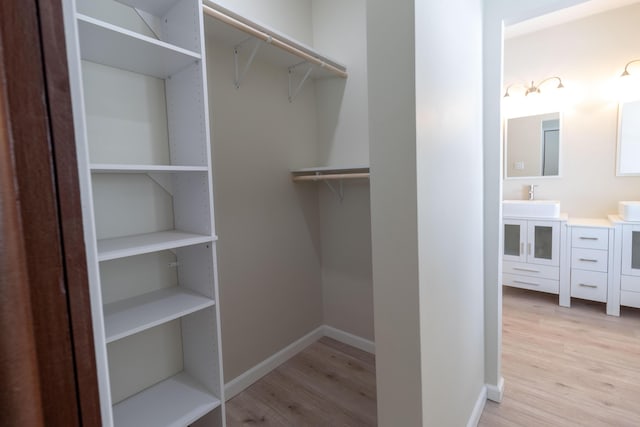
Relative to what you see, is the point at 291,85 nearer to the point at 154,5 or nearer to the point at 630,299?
the point at 154,5

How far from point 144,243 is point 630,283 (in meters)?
3.73

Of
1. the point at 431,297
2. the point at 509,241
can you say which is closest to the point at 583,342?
the point at 509,241

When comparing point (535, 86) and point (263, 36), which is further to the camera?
point (535, 86)

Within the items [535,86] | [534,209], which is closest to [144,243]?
[534,209]

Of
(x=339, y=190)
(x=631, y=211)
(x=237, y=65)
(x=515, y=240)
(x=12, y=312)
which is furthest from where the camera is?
(x=515, y=240)

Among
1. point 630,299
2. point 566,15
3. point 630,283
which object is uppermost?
point 566,15

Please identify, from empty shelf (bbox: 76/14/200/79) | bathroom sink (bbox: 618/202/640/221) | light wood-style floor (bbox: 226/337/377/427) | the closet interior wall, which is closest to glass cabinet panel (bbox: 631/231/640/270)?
bathroom sink (bbox: 618/202/640/221)

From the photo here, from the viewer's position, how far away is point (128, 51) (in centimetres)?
116

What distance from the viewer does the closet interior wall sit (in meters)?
1.93

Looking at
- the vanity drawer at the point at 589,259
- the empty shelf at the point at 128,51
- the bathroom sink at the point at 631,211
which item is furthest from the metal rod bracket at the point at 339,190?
the bathroom sink at the point at 631,211

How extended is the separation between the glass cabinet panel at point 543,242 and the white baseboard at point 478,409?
1.91 m

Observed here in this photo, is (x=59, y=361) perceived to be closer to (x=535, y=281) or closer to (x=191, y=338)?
(x=191, y=338)

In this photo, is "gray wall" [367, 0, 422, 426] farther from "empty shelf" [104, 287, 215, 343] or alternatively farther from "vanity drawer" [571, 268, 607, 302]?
"vanity drawer" [571, 268, 607, 302]

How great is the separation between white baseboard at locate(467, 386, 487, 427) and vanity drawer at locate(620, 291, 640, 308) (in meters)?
1.94
